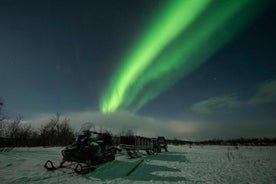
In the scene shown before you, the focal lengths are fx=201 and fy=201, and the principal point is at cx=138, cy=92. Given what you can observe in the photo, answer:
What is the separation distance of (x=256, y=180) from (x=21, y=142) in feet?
147

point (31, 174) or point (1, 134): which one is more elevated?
point (1, 134)

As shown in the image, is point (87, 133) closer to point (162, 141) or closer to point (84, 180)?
point (84, 180)

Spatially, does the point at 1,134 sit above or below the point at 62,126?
below

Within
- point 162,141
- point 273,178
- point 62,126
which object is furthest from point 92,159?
point 62,126

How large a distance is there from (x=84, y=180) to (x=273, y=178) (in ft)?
29.6

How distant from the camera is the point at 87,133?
42.2ft

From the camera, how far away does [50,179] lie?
8.86 meters

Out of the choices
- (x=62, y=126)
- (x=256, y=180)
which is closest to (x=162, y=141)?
(x=256, y=180)

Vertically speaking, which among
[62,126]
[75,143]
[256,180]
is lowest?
[256,180]

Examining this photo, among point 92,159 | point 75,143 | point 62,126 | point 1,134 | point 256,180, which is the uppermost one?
point 62,126

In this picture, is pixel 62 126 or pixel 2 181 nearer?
pixel 2 181

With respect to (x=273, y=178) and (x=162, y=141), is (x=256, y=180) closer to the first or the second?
(x=273, y=178)

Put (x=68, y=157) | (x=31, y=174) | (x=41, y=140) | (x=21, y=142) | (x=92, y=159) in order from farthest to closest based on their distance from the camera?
(x=41, y=140) < (x=21, y=142) < (x=92, y=159) < (x=68, y=157) < (x=31, y=174)

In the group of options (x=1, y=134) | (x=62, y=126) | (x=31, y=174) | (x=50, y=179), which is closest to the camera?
(x=50, y=179)
